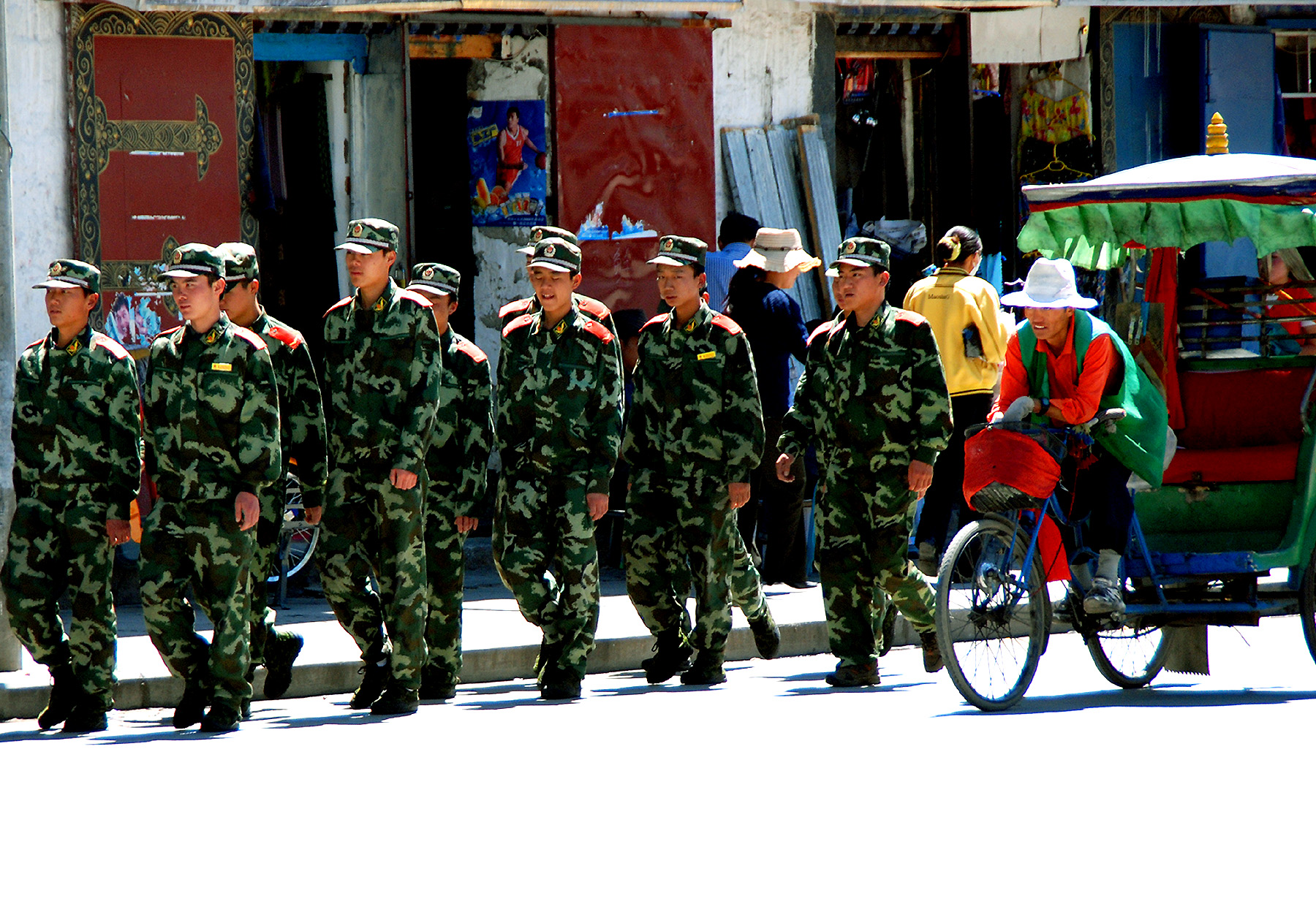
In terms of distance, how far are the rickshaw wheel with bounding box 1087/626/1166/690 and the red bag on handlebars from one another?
3.00 ft

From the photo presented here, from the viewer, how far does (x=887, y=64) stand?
52.4ft

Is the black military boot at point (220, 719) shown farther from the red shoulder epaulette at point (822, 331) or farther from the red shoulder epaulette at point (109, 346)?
the red shoulder epaulette at point (822, 331)

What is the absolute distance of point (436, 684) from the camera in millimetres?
9094

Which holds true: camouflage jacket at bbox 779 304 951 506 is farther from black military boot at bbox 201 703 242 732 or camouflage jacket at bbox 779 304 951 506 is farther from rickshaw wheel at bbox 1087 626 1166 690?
black military boot at bbox 201 703 242 732

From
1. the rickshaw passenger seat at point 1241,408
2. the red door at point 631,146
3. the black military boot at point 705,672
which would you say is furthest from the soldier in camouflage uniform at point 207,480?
the red door at point 631,146

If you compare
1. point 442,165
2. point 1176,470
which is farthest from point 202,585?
point 442,165

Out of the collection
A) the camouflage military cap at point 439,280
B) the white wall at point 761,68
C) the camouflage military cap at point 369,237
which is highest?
the white wall at point 761,68

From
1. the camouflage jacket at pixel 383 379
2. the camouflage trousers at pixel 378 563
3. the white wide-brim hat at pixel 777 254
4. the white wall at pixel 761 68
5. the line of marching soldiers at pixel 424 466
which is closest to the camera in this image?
the line of marching soldiers at pixel 424 466

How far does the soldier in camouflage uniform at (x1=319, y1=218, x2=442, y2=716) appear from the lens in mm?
8539

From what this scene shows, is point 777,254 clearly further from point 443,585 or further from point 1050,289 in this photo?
point 1050,289

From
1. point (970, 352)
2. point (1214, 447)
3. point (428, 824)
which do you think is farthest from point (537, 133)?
point (428, 824)

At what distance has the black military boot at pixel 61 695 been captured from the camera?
8.29 metres

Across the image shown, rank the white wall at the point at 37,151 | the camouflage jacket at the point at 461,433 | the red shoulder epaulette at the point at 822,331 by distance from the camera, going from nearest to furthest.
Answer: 1. the camouflage jacket at the point at 461,433
2. the red shoulder epaulette at the point at 822,331
3. the white wall at the point at 37,151

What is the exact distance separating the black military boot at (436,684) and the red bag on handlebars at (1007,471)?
107 inches
